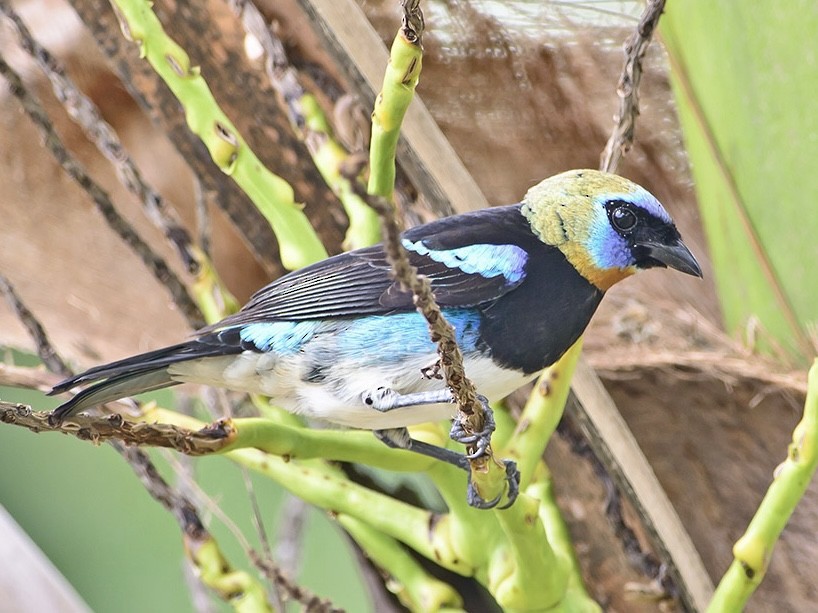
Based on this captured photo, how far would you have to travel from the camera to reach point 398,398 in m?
0.86

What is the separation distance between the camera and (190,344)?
0.89 meters

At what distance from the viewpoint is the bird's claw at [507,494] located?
0.75 meters

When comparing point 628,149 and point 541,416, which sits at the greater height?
point 628,149

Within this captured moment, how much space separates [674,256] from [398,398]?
0.96 ft

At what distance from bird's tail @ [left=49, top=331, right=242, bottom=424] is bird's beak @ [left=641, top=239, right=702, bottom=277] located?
0.40 metres

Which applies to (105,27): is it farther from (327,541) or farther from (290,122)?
(327,541)

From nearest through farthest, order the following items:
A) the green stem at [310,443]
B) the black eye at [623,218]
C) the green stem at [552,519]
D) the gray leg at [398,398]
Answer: the green stem at [310,443], the gray leg at [398,398], the black eye at [623,218], the green stem at [552,519]

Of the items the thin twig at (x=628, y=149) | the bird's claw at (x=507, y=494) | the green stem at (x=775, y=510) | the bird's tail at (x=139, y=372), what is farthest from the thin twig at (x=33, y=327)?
the green stem at (x=775, y=510)

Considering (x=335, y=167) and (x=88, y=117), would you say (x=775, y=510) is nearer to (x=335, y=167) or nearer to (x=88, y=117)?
(x=335, y=167)

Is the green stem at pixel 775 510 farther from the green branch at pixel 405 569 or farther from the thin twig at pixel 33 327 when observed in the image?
the thin twig at pixel 33 327

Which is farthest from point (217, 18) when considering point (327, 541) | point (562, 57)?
point (327, 541)

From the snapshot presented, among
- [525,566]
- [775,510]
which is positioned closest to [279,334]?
[525,566]

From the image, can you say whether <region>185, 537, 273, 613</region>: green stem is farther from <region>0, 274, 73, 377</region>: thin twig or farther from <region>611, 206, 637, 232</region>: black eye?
<region>611, 206, 637, 232</region>: black eye

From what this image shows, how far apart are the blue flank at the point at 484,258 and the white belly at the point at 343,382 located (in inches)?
3.3
